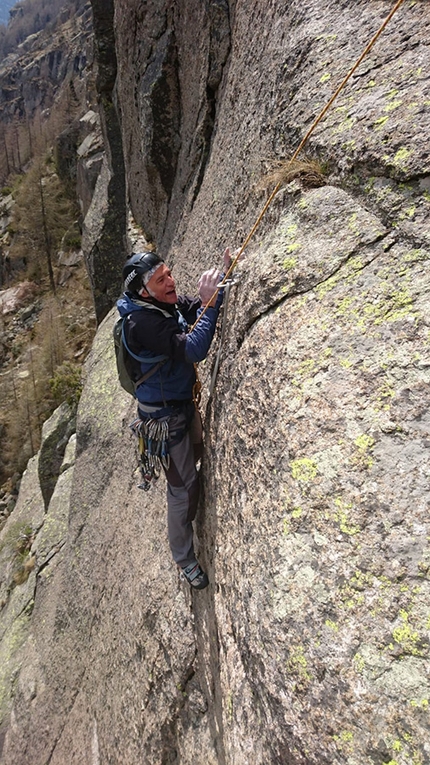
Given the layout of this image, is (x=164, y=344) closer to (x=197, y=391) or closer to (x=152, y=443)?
(x=197, y=391)

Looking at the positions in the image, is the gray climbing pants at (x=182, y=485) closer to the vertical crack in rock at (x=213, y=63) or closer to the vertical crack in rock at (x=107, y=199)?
the vertical crack in rock at (x=213, y=63)

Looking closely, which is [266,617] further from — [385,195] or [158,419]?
[385,195]

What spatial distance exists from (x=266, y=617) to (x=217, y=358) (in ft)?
7.34

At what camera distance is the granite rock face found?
198cm

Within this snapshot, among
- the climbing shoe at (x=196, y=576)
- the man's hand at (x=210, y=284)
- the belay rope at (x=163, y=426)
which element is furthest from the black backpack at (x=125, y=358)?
the climbing shoe at (x=196, y=576)

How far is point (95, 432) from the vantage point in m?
9.20

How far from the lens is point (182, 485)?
4266 millimetres

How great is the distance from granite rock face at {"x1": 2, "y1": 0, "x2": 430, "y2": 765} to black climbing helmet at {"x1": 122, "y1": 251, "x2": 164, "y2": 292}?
87cm

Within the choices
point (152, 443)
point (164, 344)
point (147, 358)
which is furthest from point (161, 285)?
point (152, 443)

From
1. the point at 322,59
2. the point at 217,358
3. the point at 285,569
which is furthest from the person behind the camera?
the point at 217,358

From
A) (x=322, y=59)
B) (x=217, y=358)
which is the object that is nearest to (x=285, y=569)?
(x=217, y=358)

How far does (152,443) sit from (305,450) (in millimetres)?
2182

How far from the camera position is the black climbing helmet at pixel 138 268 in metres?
3.89


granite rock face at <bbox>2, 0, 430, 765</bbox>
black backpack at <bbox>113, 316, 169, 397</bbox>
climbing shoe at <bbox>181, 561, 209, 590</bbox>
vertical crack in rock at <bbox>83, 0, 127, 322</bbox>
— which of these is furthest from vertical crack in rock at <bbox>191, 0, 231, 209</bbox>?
vertical crack in rock at <bbox>83, 0, 127, 322</bbox>
